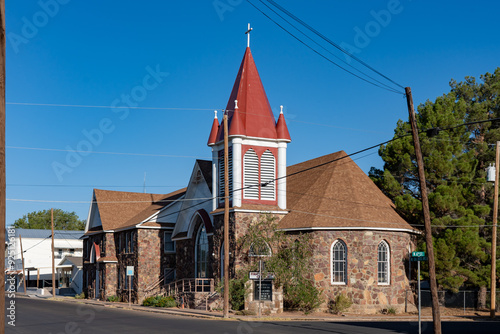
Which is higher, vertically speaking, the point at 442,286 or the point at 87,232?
the point at 87,232

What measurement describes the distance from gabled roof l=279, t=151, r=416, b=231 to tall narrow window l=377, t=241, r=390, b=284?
1.22 meters

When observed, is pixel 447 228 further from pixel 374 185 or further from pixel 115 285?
pixel 115 285

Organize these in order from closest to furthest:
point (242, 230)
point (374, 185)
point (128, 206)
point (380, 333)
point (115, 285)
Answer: point (380, 333), point (242, 230), point (374, 185), point (115, 285), point (128, 206)

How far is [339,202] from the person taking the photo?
3603 cm

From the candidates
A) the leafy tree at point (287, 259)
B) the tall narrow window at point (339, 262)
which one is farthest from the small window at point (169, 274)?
the tall narrow window at point (339, 262)

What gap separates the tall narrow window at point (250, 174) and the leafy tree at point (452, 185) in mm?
8976

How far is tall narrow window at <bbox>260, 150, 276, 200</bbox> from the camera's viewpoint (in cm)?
3712

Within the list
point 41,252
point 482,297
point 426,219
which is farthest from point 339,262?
point 41,252

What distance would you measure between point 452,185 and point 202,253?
17.0m

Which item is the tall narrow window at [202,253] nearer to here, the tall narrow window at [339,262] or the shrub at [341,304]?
the tall narrow window at [339,262]

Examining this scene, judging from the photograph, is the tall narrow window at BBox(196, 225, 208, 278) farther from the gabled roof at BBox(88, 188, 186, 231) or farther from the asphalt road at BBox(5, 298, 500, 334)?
the asphalt road at BBox(5, 298, 500, 334)

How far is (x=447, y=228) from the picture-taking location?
1423 inches

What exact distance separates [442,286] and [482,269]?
2667mm

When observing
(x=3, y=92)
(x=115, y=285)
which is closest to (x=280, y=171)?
(x=115, y=285)
